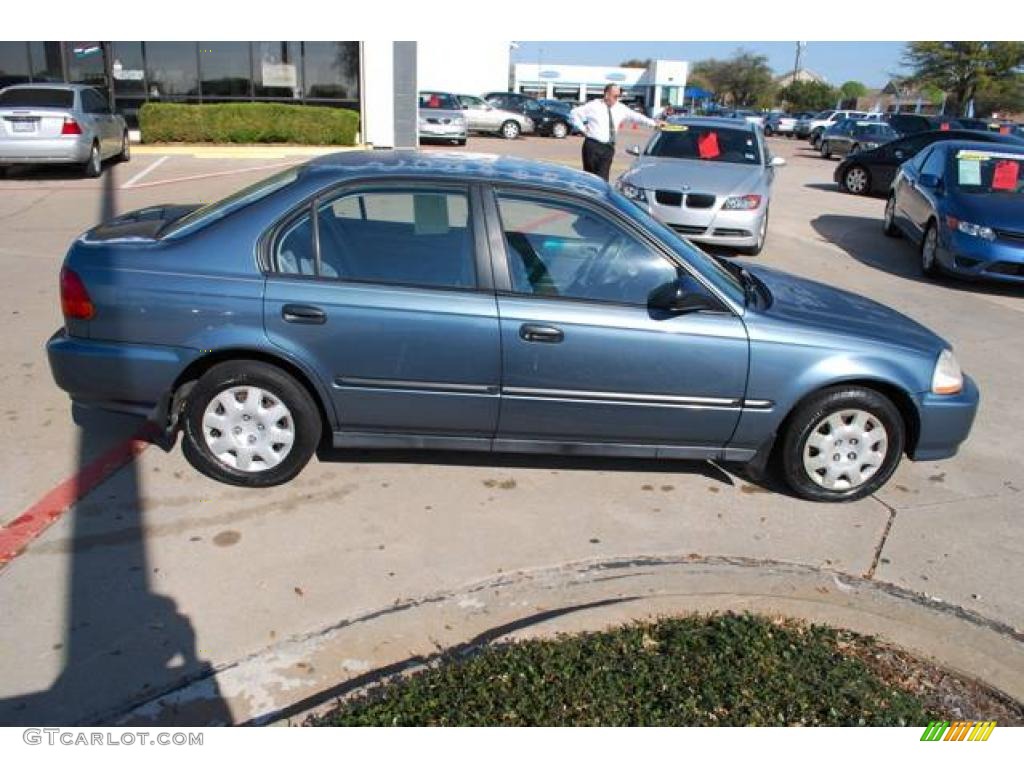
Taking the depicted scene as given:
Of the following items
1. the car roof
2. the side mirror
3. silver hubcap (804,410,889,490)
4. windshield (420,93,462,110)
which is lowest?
silver hubcap (804,410,889,490)

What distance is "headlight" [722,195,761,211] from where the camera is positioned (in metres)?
9.34

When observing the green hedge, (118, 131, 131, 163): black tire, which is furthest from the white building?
(118, 131, 131, 163): black tire

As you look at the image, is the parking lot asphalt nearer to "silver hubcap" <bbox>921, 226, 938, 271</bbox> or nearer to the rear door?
the rear door

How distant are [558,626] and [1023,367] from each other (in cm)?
549

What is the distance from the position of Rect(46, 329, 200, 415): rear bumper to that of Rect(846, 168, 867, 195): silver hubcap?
1643cm

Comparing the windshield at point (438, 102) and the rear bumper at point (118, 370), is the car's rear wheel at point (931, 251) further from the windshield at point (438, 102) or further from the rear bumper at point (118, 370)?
the windshield at point (438, 102)

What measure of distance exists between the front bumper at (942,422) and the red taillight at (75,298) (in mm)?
4081

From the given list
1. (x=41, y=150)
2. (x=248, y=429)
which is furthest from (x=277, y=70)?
(x=248, y=429)

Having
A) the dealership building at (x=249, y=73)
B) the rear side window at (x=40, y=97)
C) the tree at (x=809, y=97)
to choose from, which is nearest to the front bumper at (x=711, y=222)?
the rear side window at (x=40, y=97)

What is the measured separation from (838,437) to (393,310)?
2.30 m

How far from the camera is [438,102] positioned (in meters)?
25.3

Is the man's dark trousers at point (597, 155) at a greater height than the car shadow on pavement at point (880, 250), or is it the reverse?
the man's dark trousers at point (597, 155)

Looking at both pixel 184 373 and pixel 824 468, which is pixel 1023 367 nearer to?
pixel 824 468

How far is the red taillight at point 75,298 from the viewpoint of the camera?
393 cm
